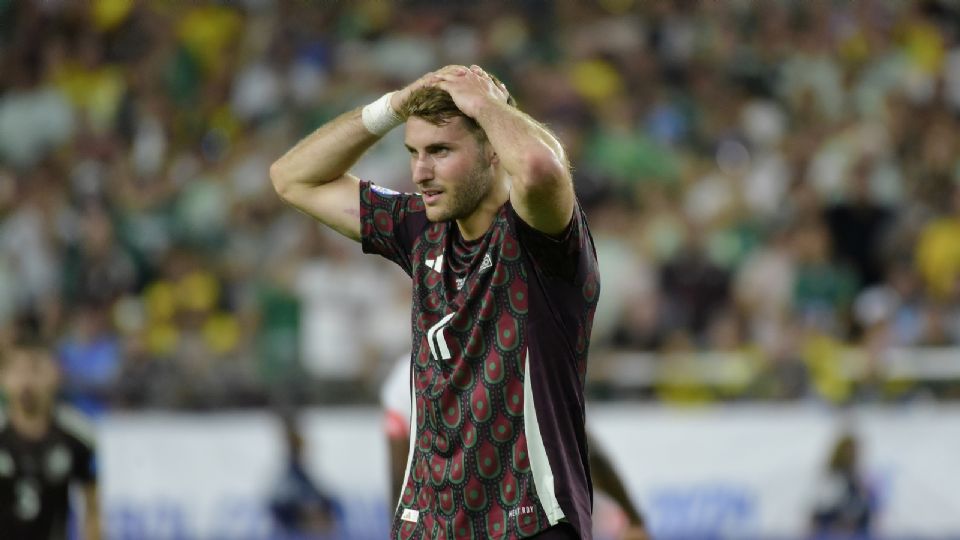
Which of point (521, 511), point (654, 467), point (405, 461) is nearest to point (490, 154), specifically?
point (521, 511)

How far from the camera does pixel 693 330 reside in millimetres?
11500

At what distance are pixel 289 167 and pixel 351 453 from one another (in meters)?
6.29

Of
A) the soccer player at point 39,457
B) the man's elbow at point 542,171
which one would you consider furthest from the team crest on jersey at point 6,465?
the man's elbow at point 542,171

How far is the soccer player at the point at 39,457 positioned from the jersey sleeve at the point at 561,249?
403 cm

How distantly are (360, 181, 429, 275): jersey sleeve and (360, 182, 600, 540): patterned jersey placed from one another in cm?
31

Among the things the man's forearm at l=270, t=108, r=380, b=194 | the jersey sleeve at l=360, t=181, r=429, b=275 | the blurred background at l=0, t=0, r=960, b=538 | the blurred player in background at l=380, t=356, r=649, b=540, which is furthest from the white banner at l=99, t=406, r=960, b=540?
the jersey sleeve at l=360, t=181, r=429, b=275

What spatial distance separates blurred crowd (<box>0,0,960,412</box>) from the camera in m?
11.1

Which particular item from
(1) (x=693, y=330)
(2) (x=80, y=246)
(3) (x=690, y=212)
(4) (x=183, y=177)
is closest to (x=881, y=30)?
(3) (x=690, y=212)

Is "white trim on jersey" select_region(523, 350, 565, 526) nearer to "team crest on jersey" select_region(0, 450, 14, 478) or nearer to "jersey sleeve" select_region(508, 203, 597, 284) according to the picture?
"jersey sleeve" select_region(508, 203, 597, 284)

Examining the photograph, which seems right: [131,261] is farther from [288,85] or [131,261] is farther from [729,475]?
[729,475]

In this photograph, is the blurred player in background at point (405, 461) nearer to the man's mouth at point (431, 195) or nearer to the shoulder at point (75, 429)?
the shoulder at point (75, 429)

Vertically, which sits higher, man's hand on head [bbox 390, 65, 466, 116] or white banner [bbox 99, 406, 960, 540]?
man's hand on head [bbox 390, 65, 466, 116]

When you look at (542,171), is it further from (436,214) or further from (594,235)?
(594,235)

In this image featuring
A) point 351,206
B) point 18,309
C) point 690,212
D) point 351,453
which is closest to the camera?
point 351,206
